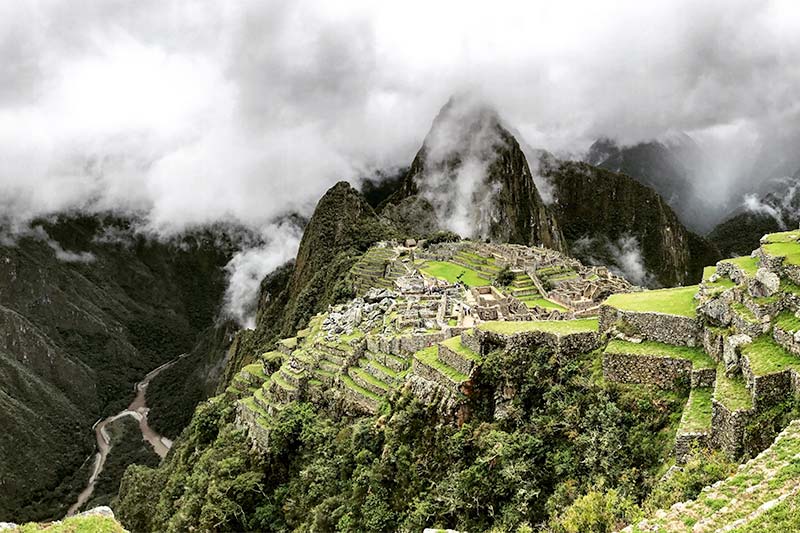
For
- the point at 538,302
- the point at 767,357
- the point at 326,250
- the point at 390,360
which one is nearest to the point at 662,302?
the point at 767,357

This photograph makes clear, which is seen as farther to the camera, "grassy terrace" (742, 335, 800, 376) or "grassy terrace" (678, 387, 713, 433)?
"grassy terrace" (678, 387, 713, 433)

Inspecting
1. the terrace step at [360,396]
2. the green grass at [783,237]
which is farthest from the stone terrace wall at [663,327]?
the terrace step at [360,396]

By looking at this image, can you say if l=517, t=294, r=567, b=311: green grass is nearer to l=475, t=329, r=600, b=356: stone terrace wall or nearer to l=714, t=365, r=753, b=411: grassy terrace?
l=475, t=329, r=600, b=356: stone terrace wall

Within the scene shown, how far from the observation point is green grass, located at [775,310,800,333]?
13.7 m

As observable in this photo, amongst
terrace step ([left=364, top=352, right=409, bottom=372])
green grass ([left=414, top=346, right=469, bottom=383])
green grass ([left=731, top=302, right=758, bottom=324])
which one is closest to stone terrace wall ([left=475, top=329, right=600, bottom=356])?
green grass ([left=414, top=346, right=469, bottom=383])

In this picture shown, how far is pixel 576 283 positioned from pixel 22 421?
14088cm

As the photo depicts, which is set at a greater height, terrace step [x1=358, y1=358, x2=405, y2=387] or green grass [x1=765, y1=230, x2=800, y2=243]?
green grass [x1=765, y1=230, x2=800, y2=243]

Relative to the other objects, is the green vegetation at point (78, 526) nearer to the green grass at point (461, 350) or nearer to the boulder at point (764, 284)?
the green grass at point (461, 350)

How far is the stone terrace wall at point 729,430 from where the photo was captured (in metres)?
12.5

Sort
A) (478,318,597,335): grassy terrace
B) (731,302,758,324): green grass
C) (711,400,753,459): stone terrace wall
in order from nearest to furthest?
(711,400,753,459): stone terrace wall → (731,302,758,324): green grass → (478,318,597,335): grassy terrace

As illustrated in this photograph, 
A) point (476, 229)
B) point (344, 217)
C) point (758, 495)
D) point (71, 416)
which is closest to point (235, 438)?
point (758, 495)

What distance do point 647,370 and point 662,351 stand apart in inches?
30.8

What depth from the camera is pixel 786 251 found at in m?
17.0

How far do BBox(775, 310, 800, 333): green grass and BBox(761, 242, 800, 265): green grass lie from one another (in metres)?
1.82
